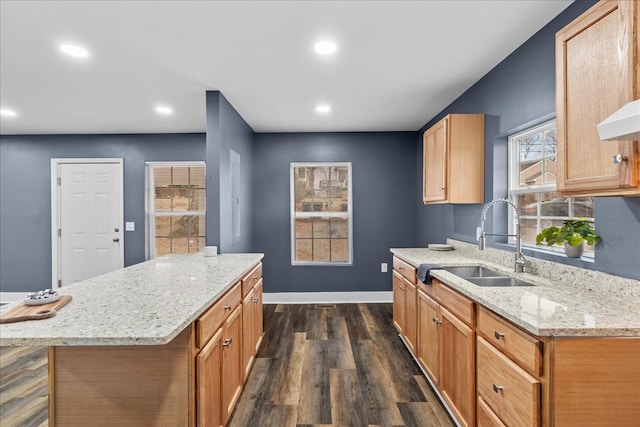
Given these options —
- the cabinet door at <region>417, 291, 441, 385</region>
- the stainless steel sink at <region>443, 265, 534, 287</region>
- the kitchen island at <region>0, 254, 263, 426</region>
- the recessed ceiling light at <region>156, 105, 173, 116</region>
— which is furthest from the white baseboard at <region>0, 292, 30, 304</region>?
the stainless steel sink at <region>443, 265, 534, 287</region>

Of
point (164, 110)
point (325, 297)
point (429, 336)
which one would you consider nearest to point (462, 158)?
point (429, 336)

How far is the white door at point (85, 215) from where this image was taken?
15.9ft

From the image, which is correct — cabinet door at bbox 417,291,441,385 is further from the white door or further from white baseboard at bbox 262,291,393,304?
the white door

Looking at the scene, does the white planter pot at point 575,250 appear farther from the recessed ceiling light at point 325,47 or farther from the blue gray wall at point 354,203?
the blue gray wall at point 354,203

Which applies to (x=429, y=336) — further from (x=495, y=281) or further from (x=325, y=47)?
(x=325, y=47)

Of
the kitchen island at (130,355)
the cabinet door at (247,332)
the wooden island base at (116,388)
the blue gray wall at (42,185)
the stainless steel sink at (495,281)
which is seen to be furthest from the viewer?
the blue gray wall at (42,185)

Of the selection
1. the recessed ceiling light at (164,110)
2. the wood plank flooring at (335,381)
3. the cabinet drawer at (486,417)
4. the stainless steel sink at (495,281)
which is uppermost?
the recessed ceiling light at (164,110)

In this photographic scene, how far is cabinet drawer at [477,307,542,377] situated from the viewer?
48.6 inches

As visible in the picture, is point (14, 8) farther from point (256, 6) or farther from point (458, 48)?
point (458, 48)

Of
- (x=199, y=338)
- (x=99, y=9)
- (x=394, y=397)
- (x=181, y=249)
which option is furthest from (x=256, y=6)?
(x=181, y=249)

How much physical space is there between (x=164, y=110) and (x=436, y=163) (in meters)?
3.07

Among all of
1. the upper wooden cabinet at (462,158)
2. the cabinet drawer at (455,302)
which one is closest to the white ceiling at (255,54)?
the upper wooden cabinet at (462,158)

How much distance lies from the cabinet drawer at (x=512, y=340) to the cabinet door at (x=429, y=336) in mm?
624

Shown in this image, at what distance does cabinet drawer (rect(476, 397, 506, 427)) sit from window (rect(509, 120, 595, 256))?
1.27 m
